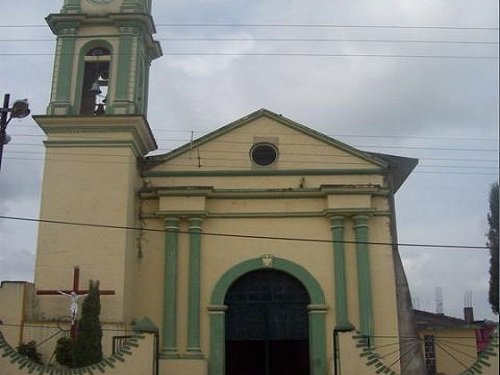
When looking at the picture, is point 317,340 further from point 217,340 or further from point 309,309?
point 217,340

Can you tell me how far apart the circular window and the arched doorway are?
3184 millimetres

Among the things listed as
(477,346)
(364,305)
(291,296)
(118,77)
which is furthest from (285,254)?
(477,346)

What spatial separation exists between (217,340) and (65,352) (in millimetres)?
3997

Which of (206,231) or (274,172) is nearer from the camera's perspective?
(206,231)

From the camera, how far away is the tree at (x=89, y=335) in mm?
16875

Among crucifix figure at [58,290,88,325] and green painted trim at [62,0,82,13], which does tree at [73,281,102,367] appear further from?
green painted trim at [62,0,82,13]

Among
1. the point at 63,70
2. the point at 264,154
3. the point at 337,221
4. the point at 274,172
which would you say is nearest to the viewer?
the point at 337,221

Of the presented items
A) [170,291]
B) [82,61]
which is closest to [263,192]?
[170,291]

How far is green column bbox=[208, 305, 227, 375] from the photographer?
19172 millimetres

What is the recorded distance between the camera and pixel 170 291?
19.7m

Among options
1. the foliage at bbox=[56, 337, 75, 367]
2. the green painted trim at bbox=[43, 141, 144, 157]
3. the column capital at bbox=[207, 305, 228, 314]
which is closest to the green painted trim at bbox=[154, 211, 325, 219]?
the green painted trim at bbox=[43, 141, 144, 157]

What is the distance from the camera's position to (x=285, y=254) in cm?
2002

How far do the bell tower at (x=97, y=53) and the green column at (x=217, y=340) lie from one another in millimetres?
5920

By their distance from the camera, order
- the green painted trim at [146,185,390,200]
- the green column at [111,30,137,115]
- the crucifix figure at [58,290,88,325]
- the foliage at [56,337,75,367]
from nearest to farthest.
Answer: the foliage at [56,337,75,367]
the crucifix figure at [58,290,88,325]
the green painted trim at [146,185,390,200]
the green column at [111,30,137,115]
